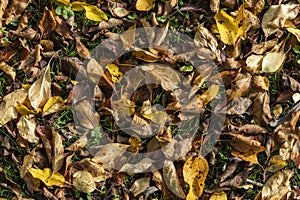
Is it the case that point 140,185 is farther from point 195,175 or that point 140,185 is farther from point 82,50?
point 82,50

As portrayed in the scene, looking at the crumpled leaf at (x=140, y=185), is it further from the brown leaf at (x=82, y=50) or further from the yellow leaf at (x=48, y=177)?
the brown leaf at (x=82, y=50)

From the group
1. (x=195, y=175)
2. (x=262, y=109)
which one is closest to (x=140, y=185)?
(x=195, y=175)

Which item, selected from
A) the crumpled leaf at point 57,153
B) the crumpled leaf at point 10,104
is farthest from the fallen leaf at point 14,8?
the crumpled leaf at point 57,153

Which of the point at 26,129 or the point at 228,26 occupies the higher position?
the point at 228,26

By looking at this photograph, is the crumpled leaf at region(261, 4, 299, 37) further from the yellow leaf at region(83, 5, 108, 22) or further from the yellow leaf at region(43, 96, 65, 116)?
the yellow leaf at region(43, 96, 65, 116)

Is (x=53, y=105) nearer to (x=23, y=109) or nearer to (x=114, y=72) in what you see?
(x=23, y=109)

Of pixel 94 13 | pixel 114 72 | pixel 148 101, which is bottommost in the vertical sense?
pixel 148 101
